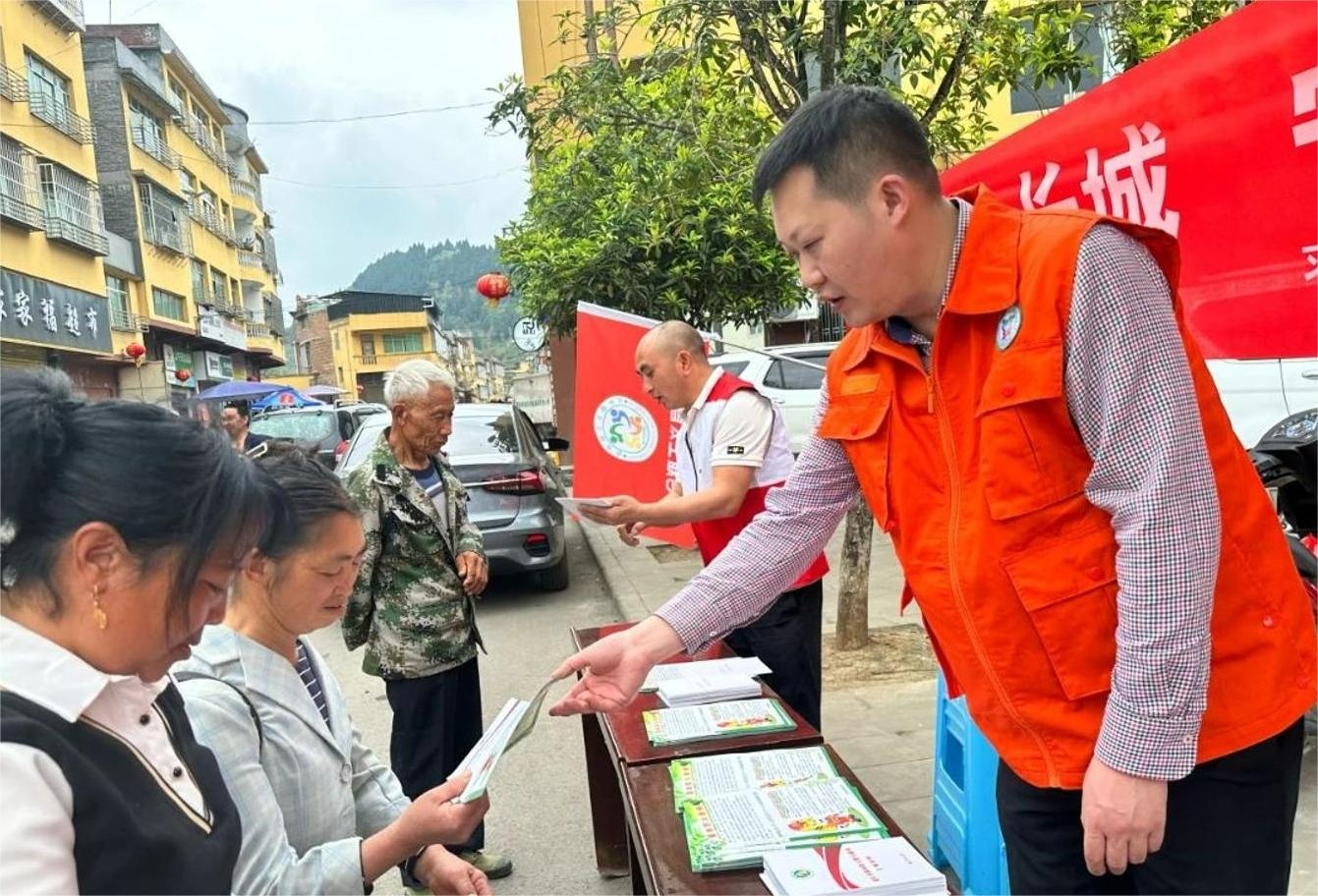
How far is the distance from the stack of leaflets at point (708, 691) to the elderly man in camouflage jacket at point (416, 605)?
3.11 ft

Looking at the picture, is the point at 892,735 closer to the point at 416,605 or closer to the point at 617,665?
the point at 416,605

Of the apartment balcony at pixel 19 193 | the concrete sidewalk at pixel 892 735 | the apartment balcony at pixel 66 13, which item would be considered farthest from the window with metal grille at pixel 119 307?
the apartment balcony at pixel 66 13

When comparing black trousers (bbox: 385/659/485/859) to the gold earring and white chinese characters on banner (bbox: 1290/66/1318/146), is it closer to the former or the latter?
the gold earring

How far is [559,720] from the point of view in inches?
164

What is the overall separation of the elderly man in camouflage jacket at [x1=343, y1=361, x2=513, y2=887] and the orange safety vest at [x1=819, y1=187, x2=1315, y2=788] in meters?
1.96

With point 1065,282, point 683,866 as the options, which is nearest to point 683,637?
point 683,866

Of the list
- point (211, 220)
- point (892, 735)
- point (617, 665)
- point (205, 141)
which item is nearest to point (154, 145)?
point (205, 141)

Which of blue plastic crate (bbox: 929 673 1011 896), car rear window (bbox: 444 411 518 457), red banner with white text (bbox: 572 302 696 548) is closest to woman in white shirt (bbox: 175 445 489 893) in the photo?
blue plastic crate (bbox: 929 673 1011 896)

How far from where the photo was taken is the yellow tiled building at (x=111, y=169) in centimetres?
255

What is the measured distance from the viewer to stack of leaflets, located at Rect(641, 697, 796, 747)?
1969 mm

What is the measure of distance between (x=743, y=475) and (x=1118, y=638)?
1.67 metres

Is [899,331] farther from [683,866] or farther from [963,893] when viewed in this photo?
[963,893]

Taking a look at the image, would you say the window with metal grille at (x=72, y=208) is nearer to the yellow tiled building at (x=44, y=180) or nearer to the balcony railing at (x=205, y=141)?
the yellow tiled building at (x=44, y=180)

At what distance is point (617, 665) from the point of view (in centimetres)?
169
